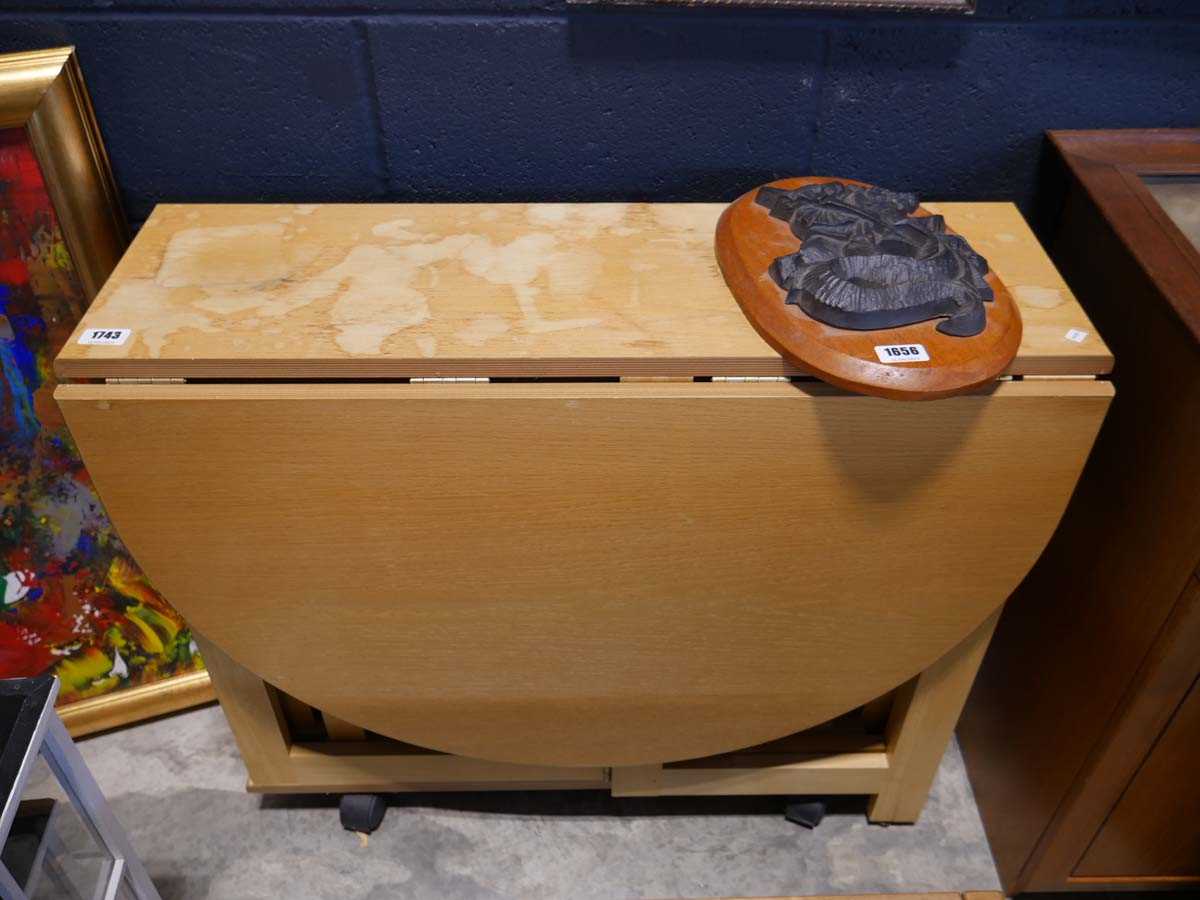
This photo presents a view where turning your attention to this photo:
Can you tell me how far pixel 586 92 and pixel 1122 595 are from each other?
2.81 feet

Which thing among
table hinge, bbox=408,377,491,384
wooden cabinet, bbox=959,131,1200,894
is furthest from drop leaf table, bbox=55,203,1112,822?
wooden cabinet, bbox=959,131,1200,894

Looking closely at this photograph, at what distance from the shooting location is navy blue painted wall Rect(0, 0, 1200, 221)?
1.18 meters

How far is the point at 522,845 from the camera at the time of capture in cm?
151

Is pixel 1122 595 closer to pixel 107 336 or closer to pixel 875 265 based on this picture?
pixel 875 265

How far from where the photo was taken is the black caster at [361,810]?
4.86 feet

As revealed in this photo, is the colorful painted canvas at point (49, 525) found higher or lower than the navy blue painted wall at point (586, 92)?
lower

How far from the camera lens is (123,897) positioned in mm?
1208

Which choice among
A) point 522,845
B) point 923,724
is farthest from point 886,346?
point 522,845

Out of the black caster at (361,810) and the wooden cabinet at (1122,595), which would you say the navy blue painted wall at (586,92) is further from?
the black caster at (361,810)

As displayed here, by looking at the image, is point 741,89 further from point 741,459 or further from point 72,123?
point 72,123

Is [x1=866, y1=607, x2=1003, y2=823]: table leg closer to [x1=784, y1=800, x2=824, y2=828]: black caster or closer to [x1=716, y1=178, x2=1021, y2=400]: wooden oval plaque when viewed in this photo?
[x1=784, y1=800, x2=824, y2=828]: black caster

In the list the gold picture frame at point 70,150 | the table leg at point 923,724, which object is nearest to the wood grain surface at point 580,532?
the table leg at point 923,724

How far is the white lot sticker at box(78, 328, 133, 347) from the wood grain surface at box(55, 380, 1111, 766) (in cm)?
5

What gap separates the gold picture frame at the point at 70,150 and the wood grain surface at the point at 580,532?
0.37m
